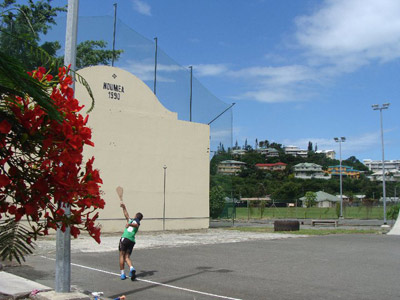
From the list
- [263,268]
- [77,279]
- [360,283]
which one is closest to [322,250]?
[263,268]

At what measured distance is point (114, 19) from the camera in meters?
25.6

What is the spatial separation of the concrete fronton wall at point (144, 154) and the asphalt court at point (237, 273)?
7.34m

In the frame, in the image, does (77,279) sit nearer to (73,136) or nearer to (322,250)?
(73,136)

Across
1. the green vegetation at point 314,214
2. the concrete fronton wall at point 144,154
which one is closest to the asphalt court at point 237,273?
the concrete fronton wall at point 144,154

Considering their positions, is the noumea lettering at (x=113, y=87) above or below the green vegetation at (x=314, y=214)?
above

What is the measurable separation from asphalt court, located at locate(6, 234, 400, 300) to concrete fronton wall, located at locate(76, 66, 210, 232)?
7.34 m

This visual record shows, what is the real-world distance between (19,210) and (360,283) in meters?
8.96

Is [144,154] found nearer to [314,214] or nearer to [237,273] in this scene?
[237,273]

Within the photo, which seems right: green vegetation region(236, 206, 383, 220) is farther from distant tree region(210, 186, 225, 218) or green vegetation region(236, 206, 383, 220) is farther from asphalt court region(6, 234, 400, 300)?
asphalt court region(6, 234, 400, 300)

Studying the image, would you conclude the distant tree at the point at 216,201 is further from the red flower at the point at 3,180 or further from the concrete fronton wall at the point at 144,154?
the red flower at the point at 3,180

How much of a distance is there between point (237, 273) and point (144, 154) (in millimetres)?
13747

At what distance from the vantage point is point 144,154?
23734mm

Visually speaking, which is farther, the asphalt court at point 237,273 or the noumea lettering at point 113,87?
the noumea lettering at point 113,87

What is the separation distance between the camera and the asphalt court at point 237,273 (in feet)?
28.2
